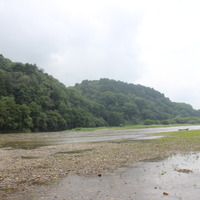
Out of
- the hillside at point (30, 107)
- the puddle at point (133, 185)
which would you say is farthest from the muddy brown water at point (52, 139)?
the puddle at point (133, 185)

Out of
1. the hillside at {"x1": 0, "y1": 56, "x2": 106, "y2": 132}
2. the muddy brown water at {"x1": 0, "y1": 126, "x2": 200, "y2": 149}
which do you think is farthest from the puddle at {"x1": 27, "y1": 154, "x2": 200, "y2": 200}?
the hillside at {"x1": 0, "y1": 56, "x2": 106, "y2": 132}

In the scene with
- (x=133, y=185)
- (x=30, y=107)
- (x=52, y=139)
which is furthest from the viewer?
(x=30, y=107)

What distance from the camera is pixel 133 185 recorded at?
45.5ft

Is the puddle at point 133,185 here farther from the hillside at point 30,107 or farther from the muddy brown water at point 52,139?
the hillside at point 30,107

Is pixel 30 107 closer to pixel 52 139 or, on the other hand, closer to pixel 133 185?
pixel 52 139

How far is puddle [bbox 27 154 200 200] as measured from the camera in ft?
39.0

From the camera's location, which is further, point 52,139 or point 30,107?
point 30,107

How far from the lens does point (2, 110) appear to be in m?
90.9

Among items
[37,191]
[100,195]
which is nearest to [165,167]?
[100,195]

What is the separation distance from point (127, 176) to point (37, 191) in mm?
6303

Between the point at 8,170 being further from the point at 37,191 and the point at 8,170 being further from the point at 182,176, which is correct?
the point at 182,176

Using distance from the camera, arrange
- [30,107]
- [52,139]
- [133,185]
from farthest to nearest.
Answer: [30,107], [52,139], [133,185]

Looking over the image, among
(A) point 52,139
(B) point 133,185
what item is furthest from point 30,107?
(B) point 133,185

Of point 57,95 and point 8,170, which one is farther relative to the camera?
point 57,95
